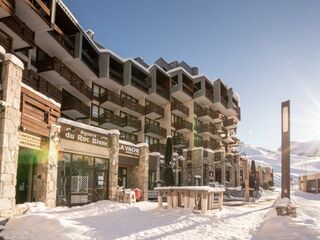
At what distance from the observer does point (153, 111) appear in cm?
3906

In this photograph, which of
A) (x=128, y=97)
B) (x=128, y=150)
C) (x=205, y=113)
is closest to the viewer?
(x=128, y=150)

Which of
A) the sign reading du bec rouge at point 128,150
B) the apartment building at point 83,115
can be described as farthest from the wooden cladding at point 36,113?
the sign reading du bec rouge at point 128,150

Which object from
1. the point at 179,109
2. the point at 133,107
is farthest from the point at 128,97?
the point at 179,109

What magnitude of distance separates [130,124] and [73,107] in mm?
8759

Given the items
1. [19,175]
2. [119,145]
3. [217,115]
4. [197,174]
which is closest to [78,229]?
[19,175]

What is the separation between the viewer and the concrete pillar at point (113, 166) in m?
22.7

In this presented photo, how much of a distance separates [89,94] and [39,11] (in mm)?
9980

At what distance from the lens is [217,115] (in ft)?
172

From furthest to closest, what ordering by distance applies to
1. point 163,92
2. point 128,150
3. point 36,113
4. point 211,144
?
point 211,144 → point 163,92 → point 128,150 → point 36,113

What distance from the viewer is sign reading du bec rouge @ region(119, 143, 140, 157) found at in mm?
24828

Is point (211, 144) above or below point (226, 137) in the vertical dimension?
below

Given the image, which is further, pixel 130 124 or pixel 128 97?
pixel 128 97

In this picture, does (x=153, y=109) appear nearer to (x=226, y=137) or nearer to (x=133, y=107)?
(x=133, y=107)

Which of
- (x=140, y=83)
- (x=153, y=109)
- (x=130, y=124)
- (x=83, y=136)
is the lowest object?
(x=83, y=136)
